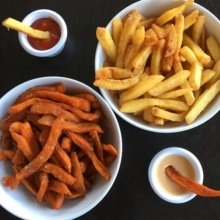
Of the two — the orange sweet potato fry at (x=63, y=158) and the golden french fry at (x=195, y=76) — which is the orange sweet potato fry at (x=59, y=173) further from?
the golden french fry at (x=195, y=76)

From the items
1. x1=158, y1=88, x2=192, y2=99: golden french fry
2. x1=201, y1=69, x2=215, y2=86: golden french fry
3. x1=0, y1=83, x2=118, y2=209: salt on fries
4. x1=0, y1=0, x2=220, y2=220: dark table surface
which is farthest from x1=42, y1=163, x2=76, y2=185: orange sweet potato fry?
x1=201, y1=69, x2=215, y2=86: golden french fry

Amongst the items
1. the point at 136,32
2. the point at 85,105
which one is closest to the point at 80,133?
the point at 85,105

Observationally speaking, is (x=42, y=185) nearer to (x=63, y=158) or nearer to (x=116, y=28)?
(x=63, y=158)

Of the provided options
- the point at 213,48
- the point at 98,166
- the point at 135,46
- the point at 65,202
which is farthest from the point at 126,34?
the point at 65,202

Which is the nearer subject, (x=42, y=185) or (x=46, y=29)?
(x=42, y=185)

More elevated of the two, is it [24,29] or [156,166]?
[24,29]

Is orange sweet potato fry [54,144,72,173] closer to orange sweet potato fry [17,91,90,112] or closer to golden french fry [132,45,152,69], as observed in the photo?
orange sweet potato fry [17,91,90,112]

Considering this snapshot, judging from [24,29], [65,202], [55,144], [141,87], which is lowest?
[65,202]
